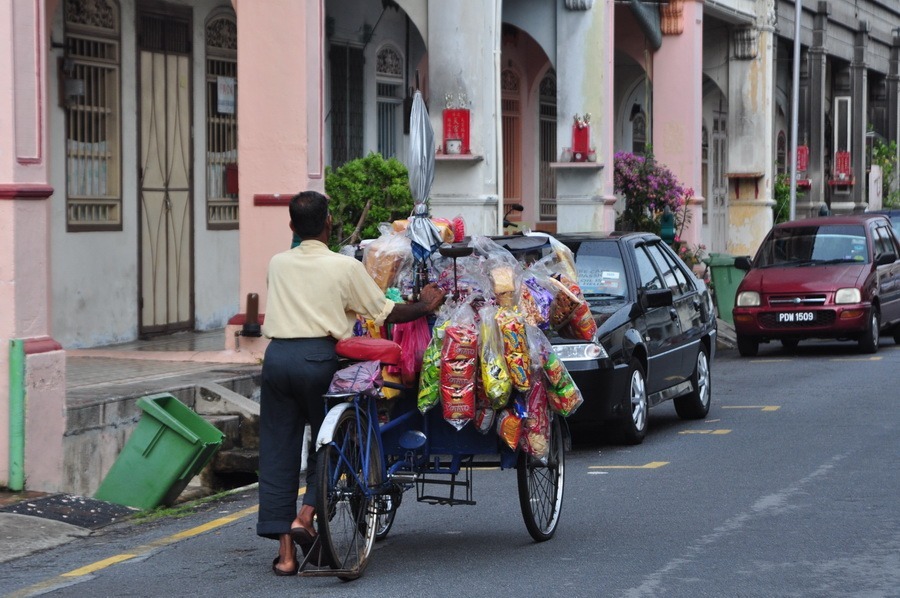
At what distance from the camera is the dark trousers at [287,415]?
24.2ft

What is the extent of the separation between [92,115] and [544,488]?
866cm

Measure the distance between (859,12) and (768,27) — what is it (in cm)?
1115

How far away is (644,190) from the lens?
939 inches

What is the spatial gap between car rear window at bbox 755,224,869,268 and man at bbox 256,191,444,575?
44.8ft

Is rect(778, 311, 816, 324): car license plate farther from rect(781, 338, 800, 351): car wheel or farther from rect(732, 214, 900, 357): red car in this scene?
rect(781, 338, 800, 351): car wheel

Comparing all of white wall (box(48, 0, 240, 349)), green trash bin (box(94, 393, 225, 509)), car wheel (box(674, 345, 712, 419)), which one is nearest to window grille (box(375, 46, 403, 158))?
white wall (box(48, 0, 240, 349))

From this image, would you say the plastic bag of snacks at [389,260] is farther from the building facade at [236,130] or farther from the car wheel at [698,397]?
the car wheel at [698,397]

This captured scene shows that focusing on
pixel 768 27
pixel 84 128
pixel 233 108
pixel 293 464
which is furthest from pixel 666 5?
pixel 293 464

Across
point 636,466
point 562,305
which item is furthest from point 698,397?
point 562,305

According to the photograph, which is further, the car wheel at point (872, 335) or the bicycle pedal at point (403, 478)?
the car wheel at point (872, 335)

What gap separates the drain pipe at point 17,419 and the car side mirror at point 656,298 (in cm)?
486

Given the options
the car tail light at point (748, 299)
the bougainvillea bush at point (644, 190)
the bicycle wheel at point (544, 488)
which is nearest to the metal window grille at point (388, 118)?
the bougainvillea bush at point (644, 190)

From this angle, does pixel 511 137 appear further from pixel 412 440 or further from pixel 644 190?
pixel 412 440

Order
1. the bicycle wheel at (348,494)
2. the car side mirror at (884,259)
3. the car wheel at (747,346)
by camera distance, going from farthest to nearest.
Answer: the car side mirror at (884,259), the car wheel at (747,346), the bicycle wheel at (348,494)
